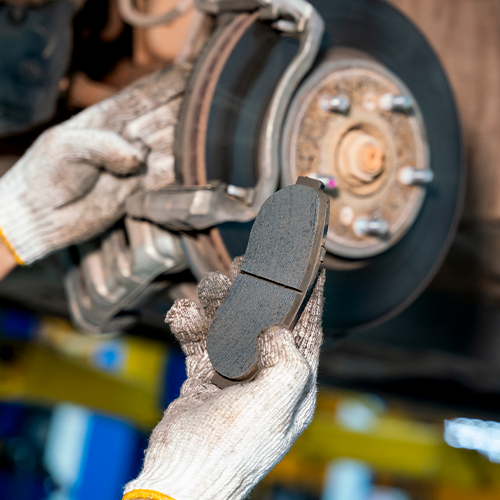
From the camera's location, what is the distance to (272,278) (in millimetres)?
374

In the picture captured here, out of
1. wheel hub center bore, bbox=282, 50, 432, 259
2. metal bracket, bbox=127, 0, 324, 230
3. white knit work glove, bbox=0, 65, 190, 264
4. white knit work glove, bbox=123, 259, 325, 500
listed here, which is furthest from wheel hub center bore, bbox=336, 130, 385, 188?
white knit work glove, bbox=123, 259, 325, 500

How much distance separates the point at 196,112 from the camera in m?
0.59

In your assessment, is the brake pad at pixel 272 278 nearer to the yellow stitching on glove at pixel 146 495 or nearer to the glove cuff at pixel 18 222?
the yellow stitching on glove at pixel 146 495

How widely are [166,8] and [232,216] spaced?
1.66ft

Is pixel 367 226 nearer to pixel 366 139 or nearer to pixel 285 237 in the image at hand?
pixel 366 139

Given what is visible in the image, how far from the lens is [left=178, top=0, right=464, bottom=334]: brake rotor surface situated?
23.3 inches

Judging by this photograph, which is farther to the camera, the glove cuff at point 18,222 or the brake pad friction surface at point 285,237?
the glove cuff at point 18,222

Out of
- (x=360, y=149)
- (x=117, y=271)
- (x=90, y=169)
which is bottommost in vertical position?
(x=117, y=271)

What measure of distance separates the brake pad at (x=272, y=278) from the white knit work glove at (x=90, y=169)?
0.88ft

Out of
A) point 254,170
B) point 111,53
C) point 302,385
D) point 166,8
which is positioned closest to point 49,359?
point 111,53

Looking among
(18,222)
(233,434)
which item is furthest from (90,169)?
(233,434)

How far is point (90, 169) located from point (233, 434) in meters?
0.38

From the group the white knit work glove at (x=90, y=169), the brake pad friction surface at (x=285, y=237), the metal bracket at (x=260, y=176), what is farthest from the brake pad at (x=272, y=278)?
A: the white knit work glove at (x=90, y=169)

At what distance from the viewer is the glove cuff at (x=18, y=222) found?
0.61 meters
